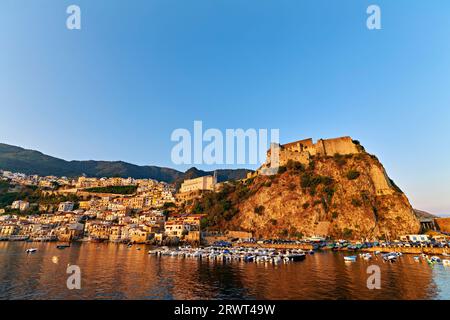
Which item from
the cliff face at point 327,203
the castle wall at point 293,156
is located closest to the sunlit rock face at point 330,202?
the cliff face at point 327,203

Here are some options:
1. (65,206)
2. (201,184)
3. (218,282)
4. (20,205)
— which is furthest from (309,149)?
(20,205)

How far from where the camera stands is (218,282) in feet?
70.5

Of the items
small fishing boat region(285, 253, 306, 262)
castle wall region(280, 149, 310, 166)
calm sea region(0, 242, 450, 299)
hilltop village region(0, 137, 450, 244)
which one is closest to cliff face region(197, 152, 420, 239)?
hilltop village region(0, 137, 450, 244)

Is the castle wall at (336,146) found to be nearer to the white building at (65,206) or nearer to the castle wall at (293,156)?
the castle wall at (293,156)

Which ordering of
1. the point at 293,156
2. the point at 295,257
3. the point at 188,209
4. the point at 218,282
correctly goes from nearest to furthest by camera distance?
the point at 218,282, the point at 295,257, the point at 293,156, the point at 188,209

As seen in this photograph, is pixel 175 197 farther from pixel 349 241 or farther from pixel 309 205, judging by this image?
pixel 349 241

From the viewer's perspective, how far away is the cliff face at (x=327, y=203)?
53.7m

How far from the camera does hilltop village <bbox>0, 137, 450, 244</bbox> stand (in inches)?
2320

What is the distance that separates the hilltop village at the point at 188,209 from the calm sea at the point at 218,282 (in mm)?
29803

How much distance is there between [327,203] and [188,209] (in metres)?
41.3

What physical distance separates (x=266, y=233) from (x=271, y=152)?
30646 mm

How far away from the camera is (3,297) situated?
1648 centimetres

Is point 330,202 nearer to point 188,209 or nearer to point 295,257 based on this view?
point 295,257
